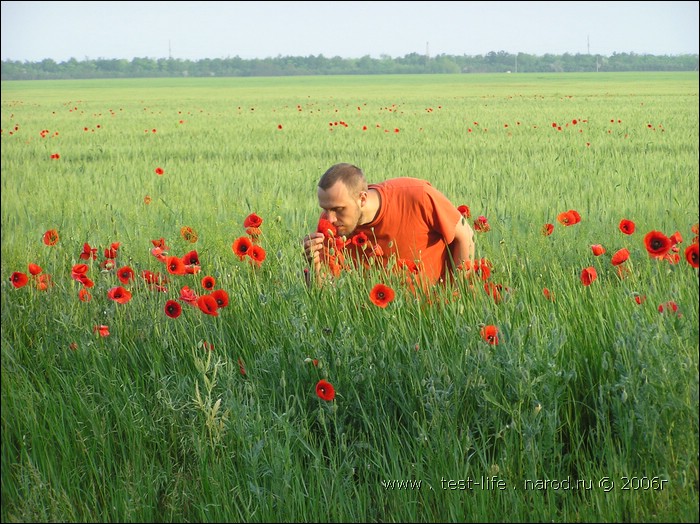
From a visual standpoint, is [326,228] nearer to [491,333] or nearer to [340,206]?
[340,206]

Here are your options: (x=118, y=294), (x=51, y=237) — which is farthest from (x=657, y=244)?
(x=51, y=237)

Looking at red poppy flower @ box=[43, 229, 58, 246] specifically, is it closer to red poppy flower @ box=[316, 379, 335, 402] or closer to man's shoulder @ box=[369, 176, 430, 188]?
man's shoulder @ box=[369, 176, 430, 188]

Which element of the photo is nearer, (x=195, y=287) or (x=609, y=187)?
(x=195, y=287)

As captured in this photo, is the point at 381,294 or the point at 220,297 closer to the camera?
the point at 381,294

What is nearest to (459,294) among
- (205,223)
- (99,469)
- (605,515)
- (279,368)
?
(279,368)

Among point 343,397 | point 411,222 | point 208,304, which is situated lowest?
point 343,397

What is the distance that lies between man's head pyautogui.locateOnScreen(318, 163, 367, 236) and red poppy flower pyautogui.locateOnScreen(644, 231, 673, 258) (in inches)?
47.4

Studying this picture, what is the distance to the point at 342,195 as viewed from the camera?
306 cm

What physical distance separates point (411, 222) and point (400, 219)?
46 mm

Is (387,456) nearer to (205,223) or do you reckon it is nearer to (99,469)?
(99,469)

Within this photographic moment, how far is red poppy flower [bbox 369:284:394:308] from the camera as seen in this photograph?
2.22 metres

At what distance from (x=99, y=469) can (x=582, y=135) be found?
10.2m

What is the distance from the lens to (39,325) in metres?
2.94

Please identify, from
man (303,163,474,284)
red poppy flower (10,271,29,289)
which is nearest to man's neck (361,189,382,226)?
man (303,163,474,284)
